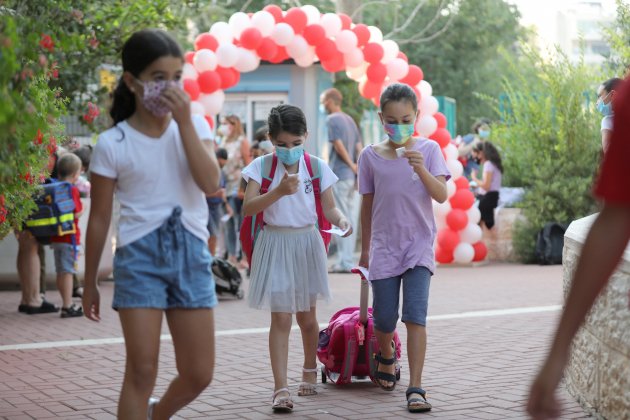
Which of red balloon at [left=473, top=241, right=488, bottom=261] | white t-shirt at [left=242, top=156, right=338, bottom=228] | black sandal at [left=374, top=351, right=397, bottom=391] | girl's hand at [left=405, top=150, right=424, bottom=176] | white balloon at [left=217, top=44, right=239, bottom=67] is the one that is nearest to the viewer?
girl's hand at [left=405, top=150, right=424, bottom=176]

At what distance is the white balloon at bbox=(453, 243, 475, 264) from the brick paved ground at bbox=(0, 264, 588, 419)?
353cm

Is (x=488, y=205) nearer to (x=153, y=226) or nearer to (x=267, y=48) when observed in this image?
(x=267, y=48)

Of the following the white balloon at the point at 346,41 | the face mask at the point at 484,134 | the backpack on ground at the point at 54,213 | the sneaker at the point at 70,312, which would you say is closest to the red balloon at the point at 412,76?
the white balloon at the point at 346,41

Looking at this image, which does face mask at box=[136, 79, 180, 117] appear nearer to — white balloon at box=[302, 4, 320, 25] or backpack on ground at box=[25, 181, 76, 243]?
backpack on ground at box=[25, 181, 76, 243]

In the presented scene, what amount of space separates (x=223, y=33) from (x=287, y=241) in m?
8.74

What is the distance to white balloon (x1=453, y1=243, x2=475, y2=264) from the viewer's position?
49.7 feet

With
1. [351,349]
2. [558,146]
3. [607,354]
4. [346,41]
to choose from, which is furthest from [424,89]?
[607,354]

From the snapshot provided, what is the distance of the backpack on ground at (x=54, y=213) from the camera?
33.3 ft

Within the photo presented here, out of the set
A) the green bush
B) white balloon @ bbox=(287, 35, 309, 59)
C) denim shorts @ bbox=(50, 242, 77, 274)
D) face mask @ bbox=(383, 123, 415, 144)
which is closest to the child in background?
denim shorts @ bbox=(50, 242, 77, 274)

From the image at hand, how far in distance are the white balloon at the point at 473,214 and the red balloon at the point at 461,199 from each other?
17 centimetres

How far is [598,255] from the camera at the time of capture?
7.52 feet

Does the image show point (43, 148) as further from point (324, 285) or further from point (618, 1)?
point (618, 1)

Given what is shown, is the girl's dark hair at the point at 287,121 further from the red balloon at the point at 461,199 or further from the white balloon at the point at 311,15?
the red balloon at the point at 461,199

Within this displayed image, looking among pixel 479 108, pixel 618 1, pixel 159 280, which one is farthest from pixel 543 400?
pixel 479 108
